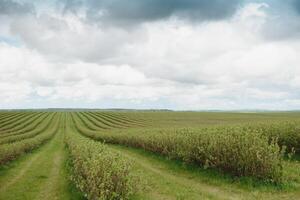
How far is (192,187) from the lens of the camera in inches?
592

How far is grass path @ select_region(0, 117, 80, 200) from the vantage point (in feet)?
49.9

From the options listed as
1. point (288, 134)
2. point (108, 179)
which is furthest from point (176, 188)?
point (288, 134)

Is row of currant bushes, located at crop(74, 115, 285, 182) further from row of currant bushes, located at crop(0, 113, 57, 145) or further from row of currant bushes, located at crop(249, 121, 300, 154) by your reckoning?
row of currant bushes, located at crop(0, 113, 57, 145)

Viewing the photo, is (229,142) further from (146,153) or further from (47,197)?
(146,153)

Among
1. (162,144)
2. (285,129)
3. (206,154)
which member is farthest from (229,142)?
(162,144)

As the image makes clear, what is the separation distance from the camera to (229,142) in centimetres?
1667

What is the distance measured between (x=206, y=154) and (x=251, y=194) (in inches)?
183

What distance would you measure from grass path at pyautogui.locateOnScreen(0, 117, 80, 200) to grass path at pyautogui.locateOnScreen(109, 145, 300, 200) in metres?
3.44

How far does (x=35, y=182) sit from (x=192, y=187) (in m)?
8.67

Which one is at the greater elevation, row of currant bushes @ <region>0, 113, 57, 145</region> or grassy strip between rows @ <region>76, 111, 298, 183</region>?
grassy strip between rows @ <region>76, 111, 298, 183</region>

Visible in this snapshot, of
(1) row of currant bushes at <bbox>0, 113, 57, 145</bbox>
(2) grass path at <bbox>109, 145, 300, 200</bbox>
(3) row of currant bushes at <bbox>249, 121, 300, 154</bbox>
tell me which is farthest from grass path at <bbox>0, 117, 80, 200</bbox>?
(1) row of currant bushes at <bbox>0, 113, 57, 145</bbox>

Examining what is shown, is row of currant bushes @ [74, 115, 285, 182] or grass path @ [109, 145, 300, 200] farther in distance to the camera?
row of currant bushes @ [74, 115, 285, 182]

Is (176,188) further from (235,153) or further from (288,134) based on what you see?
(288,134)

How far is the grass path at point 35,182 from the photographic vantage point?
1520 centimetres
